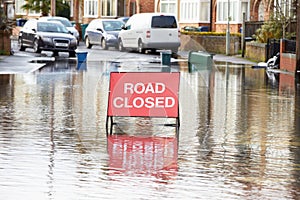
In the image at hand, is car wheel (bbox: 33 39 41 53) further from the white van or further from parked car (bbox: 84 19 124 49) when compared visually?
parked car (bbox: 84 19 124 49)

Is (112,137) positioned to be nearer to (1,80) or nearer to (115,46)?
(1,80)

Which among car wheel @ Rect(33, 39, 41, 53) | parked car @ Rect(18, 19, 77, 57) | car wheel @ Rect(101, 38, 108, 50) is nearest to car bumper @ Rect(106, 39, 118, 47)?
car wheel @ Rect(101, 38, 108, 50)

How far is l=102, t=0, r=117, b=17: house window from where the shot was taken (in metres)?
68.7

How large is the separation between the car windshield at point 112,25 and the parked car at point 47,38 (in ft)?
20.5

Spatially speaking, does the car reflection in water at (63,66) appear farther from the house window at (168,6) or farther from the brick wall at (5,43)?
the house window at (168,6)

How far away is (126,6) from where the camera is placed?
225 ft

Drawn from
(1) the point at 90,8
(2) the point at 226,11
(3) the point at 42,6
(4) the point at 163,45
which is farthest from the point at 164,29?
(1) the point at 90,8

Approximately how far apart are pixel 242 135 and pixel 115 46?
3277cm

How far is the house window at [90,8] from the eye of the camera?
71.0m

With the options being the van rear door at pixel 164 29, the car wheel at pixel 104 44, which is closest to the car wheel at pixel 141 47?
the van rear door at pixel 164 29

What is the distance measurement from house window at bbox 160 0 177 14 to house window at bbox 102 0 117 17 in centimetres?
654

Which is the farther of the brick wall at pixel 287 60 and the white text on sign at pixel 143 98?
the brick wall at pixel 287 60

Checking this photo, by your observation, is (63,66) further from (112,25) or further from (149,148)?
(149,148)

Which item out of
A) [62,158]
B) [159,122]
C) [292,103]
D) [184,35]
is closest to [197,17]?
[184,35]
